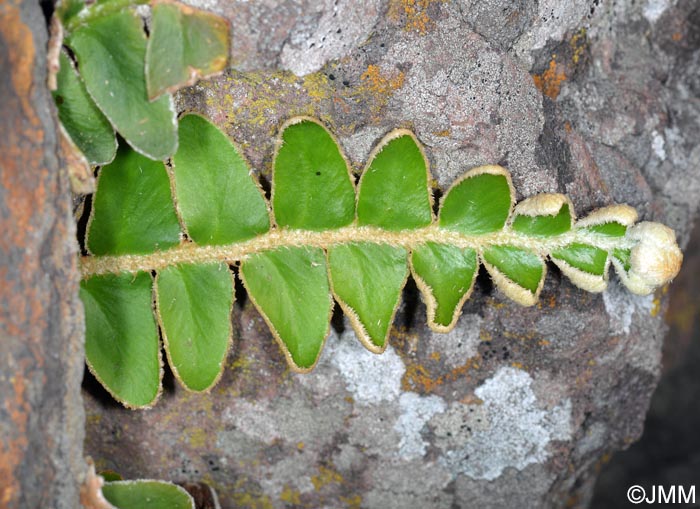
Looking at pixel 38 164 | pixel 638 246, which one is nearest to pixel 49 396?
pixel 38 164

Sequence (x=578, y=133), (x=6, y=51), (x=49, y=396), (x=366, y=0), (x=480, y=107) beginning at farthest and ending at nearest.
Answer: (x=578, y=133), (x=480, y=107), (x=366, y=0), (x=49, y=396), (x=6, y=51)

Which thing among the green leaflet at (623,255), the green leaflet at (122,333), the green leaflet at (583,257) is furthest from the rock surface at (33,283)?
the green leaflet at (623,255)

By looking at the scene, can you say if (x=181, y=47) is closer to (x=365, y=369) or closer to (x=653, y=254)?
(x=365, y=369)

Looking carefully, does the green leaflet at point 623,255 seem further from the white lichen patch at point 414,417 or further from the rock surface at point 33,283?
the rock surface at point 33,283

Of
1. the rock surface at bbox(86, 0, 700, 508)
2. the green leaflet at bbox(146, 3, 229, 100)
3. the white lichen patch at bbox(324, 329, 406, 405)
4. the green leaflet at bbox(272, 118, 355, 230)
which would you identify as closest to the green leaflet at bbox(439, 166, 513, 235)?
Answer: the rock surface at bbox(86, 0, 700, 508)

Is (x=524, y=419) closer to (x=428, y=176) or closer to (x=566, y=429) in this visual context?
(x=566, y=429)

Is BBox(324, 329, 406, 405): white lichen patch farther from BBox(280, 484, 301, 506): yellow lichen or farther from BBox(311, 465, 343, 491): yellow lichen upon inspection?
BBox(280, 484, 301, 506): yellow lichen
